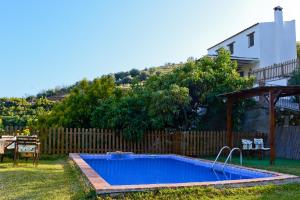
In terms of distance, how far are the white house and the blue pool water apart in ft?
53.0

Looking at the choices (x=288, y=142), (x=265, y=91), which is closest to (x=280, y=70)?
(x=288, y=142)

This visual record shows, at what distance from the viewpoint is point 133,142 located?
16.3 metres

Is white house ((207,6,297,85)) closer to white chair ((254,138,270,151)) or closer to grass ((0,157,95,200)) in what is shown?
white chair ((254,138,270,151))

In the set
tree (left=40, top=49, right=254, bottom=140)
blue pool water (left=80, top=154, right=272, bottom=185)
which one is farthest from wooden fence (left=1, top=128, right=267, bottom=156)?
blue pool water (left=80, top=154, right=272, bottom=185)

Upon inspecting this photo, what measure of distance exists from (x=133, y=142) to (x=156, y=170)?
4.70m

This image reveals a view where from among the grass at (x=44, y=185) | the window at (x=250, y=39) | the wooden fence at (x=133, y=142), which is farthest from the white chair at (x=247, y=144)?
the window at (x=250, y=39)

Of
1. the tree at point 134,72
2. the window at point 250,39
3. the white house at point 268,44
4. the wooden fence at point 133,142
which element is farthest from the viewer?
the tree at point 134,72

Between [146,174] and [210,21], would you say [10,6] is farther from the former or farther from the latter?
[146,174]

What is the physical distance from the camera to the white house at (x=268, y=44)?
28.1 m

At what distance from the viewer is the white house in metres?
28.1

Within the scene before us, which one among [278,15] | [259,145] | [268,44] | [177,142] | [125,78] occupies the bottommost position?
[259,145]

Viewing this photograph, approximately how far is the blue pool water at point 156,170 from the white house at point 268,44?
16.2 meters

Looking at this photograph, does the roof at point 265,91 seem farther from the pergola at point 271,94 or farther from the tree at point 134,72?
the tree at point 134,72

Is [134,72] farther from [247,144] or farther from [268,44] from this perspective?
[247,144]
